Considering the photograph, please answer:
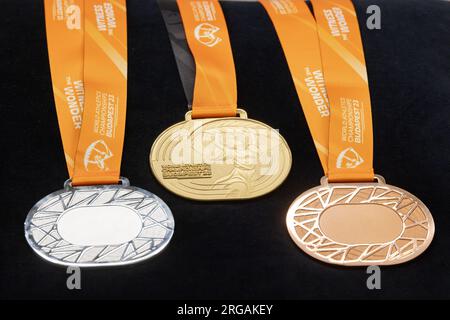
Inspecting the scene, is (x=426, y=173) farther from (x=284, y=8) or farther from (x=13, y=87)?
(x=13, y=87)

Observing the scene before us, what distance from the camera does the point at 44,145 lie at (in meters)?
1.22

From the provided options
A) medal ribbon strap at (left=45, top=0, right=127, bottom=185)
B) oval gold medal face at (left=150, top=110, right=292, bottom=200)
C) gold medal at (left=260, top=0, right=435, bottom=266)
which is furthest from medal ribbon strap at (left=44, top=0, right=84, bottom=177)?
gold medal at (left=260, top=0, right=435, bottom=266)

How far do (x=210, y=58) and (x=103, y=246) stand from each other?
0.47m

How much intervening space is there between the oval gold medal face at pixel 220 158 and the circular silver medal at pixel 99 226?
0.23ft

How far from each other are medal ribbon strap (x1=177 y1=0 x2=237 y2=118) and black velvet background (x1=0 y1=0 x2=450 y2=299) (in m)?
0.03

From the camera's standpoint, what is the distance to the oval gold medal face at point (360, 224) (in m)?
1.08

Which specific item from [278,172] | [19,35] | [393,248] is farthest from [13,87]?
[393,248]

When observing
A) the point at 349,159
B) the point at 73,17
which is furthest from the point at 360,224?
the point at 73,17

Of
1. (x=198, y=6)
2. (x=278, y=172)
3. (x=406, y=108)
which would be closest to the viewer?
(x=278, y=172)

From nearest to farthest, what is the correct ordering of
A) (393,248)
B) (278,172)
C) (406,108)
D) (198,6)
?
(393,248) < (278,172) < (406,108) < (198,6)

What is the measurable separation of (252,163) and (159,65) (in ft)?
0.99

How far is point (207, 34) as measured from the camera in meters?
1.38

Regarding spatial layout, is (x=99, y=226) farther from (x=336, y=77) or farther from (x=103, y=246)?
(x=336, y=77)

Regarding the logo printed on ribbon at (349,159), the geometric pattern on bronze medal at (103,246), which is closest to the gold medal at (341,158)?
the logo printed on ribbon at (349,159)
